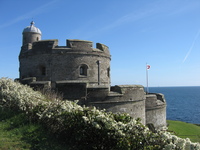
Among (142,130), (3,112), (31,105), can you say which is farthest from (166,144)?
(3,112)

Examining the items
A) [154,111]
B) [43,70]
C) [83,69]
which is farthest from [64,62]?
[154,111]

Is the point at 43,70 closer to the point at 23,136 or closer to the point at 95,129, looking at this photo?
the point at 23,136

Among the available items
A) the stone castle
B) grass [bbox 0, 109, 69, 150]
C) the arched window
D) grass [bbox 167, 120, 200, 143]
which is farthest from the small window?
grass [bbox 167, 120, 200, 143]

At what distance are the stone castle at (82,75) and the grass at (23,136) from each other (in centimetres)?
393

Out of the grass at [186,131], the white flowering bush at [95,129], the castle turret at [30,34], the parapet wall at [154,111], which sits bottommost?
the grass at [186,131]

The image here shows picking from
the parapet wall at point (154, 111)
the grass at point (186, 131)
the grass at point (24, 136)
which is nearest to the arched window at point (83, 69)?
the parapet wall at point (154, 111)

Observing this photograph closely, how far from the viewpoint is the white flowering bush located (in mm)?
4003

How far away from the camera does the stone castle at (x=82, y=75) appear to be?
1123 cm

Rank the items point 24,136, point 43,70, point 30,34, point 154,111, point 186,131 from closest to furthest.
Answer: point 24,136
point 43,70
point 154,111
point 186,131
point 30,34

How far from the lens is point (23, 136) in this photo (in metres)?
5.81

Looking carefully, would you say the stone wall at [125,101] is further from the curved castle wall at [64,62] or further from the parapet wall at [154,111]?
the parapet wall at [154,111]

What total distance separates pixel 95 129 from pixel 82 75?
404 inches

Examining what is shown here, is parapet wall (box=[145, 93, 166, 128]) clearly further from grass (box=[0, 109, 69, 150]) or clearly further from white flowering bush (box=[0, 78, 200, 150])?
grass (box=[0, 109, 69, 150])

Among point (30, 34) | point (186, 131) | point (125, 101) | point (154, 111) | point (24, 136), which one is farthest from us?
point (30, 34)
